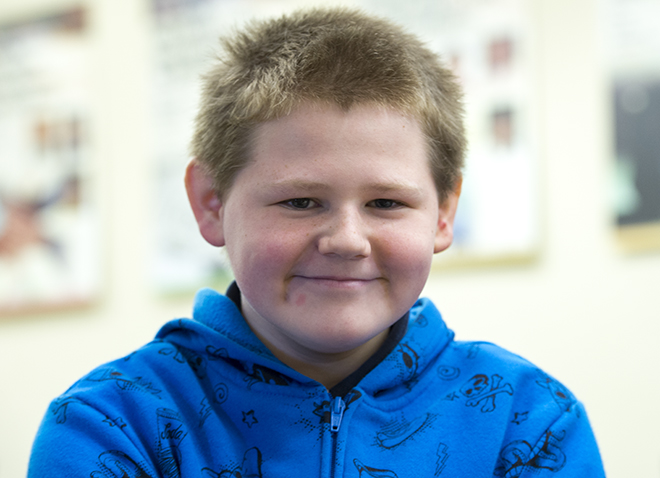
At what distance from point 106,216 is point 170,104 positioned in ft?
1.44

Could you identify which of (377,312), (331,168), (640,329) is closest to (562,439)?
(377,312)

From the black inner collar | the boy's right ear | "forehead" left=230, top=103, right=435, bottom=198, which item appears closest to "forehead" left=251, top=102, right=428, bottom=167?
"forehead" left=230, top=103, right=435, bottom=198

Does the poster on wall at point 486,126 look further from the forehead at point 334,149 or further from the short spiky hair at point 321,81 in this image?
the forehead at point 334,149

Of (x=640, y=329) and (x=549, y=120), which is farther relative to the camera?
(x=549, y=120)

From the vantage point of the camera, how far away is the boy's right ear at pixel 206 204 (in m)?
0.83

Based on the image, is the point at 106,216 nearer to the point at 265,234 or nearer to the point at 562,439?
the point at 265,234

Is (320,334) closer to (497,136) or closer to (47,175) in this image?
(497,136)

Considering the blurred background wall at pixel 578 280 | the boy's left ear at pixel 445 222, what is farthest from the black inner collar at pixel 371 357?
the blurred background wall at pixel 578 280

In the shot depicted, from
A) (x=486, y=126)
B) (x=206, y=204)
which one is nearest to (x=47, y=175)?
(x=486, y=126)

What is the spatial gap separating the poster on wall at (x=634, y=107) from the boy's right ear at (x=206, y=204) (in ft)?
4.00

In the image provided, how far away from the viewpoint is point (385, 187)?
71cm

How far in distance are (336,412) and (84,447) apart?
0.88 feet

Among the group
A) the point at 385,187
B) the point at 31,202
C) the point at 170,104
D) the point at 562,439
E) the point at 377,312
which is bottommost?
the point at 562,439

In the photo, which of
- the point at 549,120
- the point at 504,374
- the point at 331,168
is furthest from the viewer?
the point at 549,120
